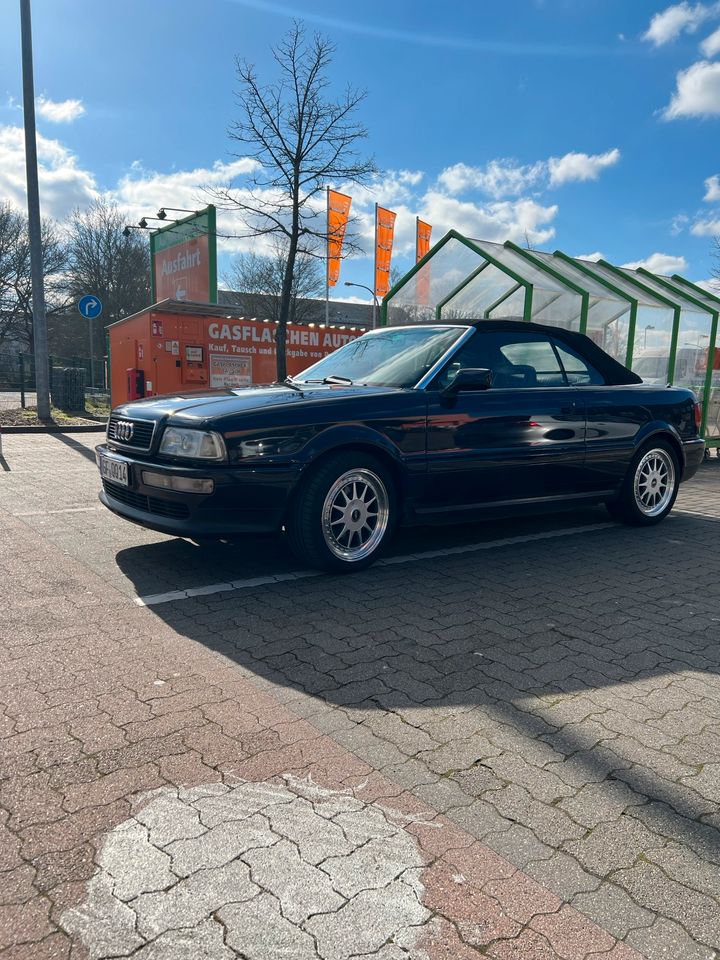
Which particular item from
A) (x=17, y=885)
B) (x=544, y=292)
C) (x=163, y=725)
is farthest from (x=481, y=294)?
(x=17, y=885)

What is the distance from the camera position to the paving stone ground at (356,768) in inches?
69.5

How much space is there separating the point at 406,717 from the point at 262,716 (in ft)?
1.79

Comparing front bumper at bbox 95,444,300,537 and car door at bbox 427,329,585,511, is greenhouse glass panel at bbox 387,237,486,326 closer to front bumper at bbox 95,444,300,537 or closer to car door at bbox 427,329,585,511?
car door at bbox 427,329,585,511

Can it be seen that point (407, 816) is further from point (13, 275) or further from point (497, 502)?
point (13, 275)

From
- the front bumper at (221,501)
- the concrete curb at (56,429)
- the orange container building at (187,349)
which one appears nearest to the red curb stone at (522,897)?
the front bumper at (221,501)

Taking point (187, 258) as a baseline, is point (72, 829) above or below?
below

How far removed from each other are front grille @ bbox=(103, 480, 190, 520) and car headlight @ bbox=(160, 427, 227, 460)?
0.29 metres

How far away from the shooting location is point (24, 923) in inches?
67.9

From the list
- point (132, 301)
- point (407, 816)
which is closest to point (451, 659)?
point (407, 816)

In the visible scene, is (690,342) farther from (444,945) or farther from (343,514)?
(444,945)

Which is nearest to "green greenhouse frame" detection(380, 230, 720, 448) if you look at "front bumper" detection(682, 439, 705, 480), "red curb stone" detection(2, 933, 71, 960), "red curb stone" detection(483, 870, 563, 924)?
"front bumper" detection(682, 439, 705, 480)

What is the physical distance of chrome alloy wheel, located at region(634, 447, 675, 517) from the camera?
6.44m

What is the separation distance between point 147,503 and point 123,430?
1.98 ft

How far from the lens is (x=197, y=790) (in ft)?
7.43
